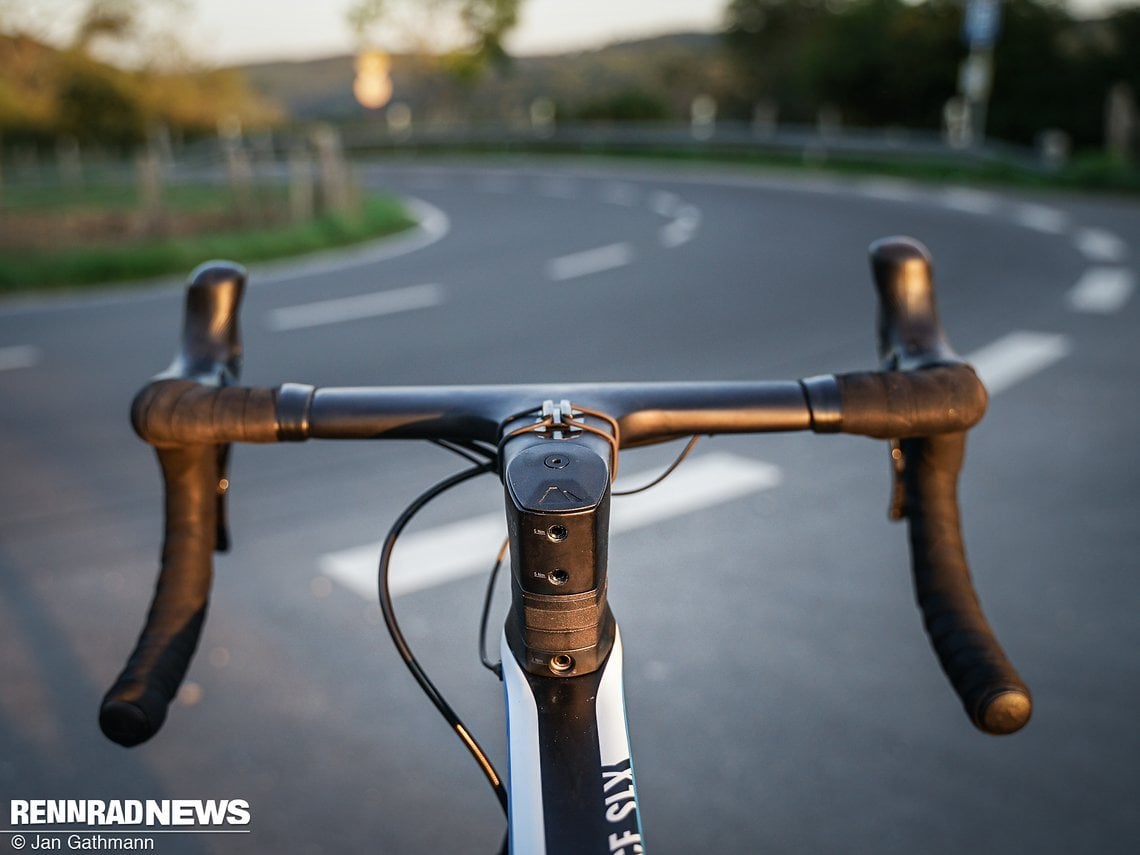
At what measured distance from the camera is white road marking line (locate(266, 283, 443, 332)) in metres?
9.22

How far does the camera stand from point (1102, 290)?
9.51 m

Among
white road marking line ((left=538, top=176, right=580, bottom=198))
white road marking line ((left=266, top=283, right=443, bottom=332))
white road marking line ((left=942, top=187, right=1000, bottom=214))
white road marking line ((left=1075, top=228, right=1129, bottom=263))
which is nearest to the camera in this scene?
white road marking line ((left=266, top=283, right=443, bottom=332))

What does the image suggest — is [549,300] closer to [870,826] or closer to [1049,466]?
[1049,466]

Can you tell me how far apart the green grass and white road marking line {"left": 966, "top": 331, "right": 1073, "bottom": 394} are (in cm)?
879

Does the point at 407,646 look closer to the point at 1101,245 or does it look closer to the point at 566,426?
the point at 566,426

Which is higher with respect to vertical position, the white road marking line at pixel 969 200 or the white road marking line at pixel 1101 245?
the white road marking line at pixel 969 200

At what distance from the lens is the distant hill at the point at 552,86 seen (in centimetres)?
3962

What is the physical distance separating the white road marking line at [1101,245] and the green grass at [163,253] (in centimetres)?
902

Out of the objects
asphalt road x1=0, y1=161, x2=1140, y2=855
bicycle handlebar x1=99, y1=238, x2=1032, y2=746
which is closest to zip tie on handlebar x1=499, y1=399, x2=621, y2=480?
bicycle handlebar x1=99, y1=238, x2=1032, y2=746

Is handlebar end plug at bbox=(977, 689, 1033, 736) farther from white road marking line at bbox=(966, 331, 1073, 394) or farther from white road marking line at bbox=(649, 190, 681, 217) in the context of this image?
white road marking line at bbox=(649, 190, 681, 217)

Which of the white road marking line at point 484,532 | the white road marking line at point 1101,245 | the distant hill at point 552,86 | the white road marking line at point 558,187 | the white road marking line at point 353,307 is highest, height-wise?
the distant hill at point 552,86

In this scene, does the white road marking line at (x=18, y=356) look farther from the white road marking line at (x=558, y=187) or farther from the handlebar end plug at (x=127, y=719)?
the white road marking line at (x=558, y=187)

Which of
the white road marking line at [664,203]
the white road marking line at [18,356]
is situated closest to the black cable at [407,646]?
the white road marking line at [18,356]

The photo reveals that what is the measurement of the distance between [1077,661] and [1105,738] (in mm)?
460
